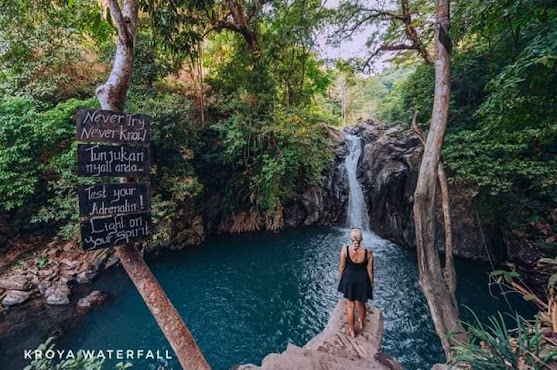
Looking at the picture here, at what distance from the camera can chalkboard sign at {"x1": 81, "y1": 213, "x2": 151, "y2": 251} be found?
2.23 metres

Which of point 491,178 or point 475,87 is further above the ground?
point 475,87

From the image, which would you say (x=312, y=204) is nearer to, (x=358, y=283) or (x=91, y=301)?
(x=91, y=301)

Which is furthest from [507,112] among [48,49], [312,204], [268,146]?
[48,49]

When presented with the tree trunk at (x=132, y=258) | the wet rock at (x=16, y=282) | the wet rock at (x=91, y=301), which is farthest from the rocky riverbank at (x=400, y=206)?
the wet rock at (x=16, y=282)

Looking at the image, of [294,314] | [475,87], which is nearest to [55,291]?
[294,314]

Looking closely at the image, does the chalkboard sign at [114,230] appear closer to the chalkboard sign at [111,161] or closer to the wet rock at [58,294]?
the chalkboard sign at [111,161]

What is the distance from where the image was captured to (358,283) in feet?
11.4

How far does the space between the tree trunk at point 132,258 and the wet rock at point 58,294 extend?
5.32 meters

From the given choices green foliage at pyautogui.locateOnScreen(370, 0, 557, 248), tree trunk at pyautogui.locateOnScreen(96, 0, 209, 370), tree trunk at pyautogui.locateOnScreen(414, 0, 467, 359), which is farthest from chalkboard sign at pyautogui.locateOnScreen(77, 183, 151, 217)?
green foliage at pyautogui.locateOnScreen(370, 0, 557, 248)

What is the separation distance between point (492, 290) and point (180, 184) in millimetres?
9253

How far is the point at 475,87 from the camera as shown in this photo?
26.3 ft

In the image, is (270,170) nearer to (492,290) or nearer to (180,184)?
(180,184)

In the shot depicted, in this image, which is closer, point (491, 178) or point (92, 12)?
point (92, 12)

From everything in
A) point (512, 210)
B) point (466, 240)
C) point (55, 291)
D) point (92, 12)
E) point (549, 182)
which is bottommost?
point (55, 291)
